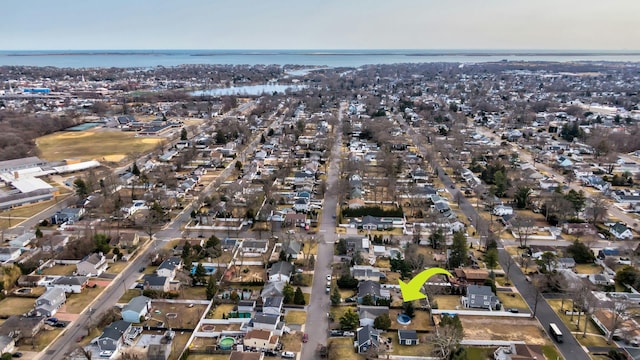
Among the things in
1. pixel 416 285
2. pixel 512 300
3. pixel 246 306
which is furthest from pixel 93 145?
pixel 512 300

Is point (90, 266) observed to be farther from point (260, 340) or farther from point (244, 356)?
point (244, 356)

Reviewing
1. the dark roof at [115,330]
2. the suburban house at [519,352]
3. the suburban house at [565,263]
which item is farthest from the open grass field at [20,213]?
the suburban house at [565,263]

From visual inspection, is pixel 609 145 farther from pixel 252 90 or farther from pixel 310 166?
pixel 252 90

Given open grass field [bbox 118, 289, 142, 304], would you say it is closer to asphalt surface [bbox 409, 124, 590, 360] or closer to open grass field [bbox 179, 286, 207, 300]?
open grass field [bbox 179, 286, 207, 300]

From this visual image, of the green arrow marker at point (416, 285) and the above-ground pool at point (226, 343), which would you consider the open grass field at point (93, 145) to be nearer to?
the above-ground pool at point (226, 343)

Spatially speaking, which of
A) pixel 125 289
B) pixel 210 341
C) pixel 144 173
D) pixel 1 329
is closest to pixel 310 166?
pixel 144 173

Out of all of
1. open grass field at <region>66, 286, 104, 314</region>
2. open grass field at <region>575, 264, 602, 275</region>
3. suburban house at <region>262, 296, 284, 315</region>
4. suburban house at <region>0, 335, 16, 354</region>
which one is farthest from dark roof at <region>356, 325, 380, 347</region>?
suburban house at <region>0, 335, 16, 354</region>

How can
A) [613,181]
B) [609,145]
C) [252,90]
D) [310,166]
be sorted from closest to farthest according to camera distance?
[613,181] → [310,166] → [609,145] → [252,90]

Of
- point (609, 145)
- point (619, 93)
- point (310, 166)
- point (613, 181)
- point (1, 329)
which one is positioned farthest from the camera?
point (619, 93)
